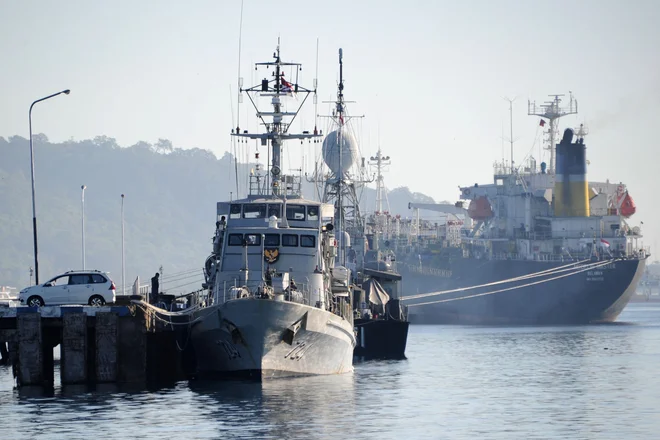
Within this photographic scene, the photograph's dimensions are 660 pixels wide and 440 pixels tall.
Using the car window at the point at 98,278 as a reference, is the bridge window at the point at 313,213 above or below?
above

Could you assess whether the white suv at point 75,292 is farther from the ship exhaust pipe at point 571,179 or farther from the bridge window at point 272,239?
the ship exhaust pipe at point 571,179

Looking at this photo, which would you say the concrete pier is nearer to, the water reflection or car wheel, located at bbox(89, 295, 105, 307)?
the water reflection

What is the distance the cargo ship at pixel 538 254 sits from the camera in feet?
433

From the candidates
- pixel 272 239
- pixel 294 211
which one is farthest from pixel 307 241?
pixel 294 211

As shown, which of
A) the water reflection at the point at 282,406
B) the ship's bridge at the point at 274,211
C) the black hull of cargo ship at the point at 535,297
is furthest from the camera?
the black hull of cargo ship at the point at 535,297

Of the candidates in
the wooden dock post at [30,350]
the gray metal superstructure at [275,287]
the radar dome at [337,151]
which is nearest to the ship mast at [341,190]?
the radar dome at [337,151]

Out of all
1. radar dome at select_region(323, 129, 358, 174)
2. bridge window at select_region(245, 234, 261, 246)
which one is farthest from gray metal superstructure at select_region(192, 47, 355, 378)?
radar dome at select_region(323, 129, 358, 174)

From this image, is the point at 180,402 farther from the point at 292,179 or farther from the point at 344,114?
the point at 344,114

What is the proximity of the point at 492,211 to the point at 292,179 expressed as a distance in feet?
313

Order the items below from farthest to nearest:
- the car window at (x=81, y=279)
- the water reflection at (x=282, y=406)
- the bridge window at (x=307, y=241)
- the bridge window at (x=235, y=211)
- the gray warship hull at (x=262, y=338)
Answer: the bridge window at (x=235, y=211), the car window at (x=81, y=279), the bridge window at (x=307, y=241), the gray warship hull at (x=262, y=338), the water reflection at (x=282, y=406)

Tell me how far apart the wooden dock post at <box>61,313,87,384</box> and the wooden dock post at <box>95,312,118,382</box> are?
556 millimetres

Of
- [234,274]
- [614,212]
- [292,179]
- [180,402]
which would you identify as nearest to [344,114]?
[292,179]

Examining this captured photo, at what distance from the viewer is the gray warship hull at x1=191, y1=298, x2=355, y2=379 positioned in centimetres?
4969

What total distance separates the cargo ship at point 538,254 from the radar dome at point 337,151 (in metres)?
22.1
